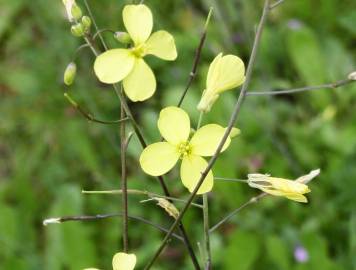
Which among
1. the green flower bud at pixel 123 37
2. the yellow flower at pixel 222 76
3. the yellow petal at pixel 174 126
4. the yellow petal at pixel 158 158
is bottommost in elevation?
the yellow petal at pixel 158 158

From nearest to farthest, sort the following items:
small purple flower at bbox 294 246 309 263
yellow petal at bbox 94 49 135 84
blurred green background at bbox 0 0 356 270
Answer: yellow petal at bbox 94 49 135 84
small purple flower at bbox 294 246 309 263
blurred green background at bbox 0 0 356 270

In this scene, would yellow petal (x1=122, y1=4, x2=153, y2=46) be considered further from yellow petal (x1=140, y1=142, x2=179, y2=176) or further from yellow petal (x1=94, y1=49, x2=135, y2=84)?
yellow petal (x1=140, y1=142, x2=179, y2=176)

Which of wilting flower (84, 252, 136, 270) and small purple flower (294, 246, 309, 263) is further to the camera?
small purple flower (294, 246, 309, 263)

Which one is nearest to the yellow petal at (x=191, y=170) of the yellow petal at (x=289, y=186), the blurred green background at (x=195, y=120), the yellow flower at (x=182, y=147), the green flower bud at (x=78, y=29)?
the yellow flower at (x=182, y=147)

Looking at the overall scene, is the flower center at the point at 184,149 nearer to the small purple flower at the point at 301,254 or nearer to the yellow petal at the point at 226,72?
the yellow petal at the point at 226,72

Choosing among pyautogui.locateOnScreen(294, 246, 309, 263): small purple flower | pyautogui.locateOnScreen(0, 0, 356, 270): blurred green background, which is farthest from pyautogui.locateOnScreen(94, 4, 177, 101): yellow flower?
pyautogui.locateOnScreen(294, 246, 309, 263): small purple flower

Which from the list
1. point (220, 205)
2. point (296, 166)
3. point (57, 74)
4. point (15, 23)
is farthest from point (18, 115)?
point (296, 166)

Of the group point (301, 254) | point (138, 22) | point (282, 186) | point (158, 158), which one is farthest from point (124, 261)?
point (301, 254)
